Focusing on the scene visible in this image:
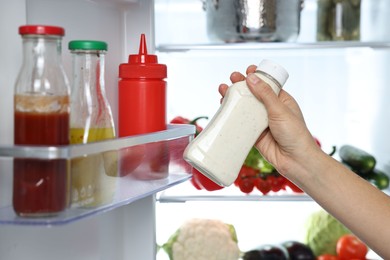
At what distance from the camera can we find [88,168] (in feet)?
3.07

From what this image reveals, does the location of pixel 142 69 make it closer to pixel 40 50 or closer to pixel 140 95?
pixel 140 95

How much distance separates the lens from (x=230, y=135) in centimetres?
105

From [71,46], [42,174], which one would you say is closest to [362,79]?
[71,46]

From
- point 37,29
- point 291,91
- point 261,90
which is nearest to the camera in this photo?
point 37,29

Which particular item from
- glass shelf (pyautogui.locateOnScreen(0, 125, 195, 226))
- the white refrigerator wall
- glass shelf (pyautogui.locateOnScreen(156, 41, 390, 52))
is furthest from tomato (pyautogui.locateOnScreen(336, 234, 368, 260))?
glass shelf (pyautogui.locateOnScreen(0, 125, 195, 226))

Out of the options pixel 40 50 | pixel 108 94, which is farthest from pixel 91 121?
pixel 108 94

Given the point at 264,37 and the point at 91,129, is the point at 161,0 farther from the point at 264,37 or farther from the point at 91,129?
the point at 91,129

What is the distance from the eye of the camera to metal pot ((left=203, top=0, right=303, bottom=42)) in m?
1.88

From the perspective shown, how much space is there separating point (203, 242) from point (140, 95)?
3.05ft

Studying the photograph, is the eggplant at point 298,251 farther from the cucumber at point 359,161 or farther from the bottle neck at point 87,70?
the bottle neck at point 87,70

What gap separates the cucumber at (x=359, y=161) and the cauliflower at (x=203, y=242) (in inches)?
17.6

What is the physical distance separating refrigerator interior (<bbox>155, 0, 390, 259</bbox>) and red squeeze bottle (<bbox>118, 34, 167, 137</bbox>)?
942mm

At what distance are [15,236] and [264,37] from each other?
1.13m

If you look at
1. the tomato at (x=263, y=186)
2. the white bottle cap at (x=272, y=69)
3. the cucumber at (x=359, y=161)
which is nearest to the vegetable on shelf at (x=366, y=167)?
the cucumber at (x=359, y=161)
